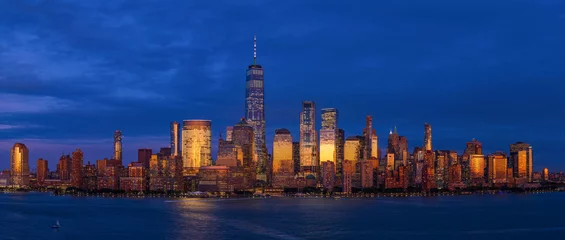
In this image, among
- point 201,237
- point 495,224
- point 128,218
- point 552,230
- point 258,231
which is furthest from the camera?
point 128,218

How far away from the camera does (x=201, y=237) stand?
87875 mm

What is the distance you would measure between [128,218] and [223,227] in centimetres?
2910

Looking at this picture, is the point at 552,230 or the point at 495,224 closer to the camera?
the point at 552,230

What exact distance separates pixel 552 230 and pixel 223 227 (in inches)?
1895

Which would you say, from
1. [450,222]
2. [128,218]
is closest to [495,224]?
[450,222]

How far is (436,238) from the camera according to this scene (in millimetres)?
89938

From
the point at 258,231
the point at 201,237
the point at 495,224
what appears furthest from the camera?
the point at 495,224

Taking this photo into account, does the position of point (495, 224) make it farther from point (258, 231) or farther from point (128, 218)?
point (128, 218)

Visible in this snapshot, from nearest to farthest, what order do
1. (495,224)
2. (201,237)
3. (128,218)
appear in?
(201,237) → (495,224) → (128,218)

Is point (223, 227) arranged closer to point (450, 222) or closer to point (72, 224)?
point (72, 224)

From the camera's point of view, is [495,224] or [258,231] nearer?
Answer: [258,231]

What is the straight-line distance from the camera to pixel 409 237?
90.6m

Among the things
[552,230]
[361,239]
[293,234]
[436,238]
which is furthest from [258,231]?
[552,230]

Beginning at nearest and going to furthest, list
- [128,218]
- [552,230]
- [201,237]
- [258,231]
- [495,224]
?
[201,237] → [258,231] → [552,230] → [495,224] → [128,218]
